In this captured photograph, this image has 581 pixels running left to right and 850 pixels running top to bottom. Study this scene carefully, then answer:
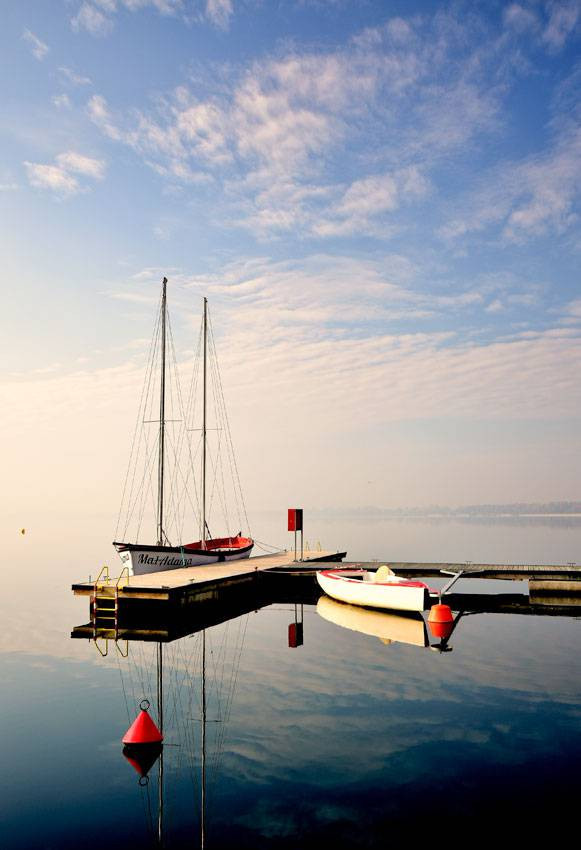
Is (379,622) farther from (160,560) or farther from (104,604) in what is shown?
(160,560)

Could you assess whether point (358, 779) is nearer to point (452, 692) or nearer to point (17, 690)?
point (452, 692)

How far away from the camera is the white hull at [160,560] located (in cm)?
3431

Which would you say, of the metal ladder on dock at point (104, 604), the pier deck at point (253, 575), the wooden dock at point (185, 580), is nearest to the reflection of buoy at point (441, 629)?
the pier deck at point (253, 575)

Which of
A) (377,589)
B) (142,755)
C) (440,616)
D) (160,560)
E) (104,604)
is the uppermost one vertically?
(160,560)

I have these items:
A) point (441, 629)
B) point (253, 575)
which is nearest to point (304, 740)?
point (441, 629)

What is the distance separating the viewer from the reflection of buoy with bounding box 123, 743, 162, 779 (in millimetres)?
13289

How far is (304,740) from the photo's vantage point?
47.5 ft

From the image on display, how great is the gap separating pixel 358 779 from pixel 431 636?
14.2 m

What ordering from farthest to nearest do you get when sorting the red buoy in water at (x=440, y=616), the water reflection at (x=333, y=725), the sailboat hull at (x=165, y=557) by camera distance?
the sailboat hull at (x=165, y=557), the red buoy in water at (x=440, y=616), the water reflection at (x=333, y=725)

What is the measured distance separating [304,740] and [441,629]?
541 inches

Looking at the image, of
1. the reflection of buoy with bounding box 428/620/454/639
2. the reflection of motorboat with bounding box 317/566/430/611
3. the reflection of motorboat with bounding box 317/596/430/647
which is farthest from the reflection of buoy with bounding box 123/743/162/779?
the reflection of motorboat with bounding box 317/566/430/611

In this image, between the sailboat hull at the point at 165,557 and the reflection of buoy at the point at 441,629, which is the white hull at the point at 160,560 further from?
the reflection of buoy at the point at 441,629

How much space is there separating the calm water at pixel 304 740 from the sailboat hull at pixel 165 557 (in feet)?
24.8

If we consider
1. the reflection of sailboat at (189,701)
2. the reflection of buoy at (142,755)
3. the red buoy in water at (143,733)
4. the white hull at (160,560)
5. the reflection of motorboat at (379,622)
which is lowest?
the reflection of sailboat at (189,701)
